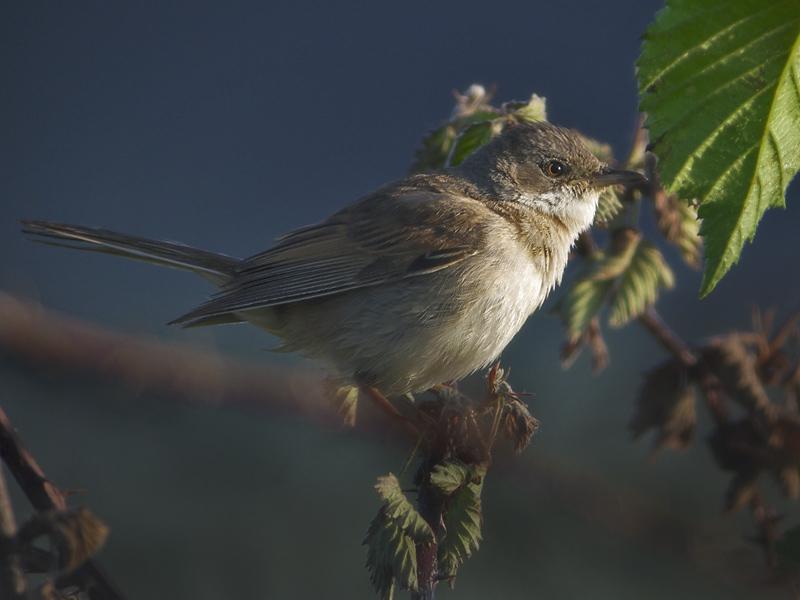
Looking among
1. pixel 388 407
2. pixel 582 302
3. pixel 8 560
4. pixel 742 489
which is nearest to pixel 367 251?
pixel 388 407

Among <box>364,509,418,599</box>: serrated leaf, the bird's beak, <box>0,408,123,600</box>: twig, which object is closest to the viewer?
<box>0,408,123,600</box>: twig

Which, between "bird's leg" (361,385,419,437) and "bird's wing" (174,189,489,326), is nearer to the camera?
"bird's leg" (361,385,419,437)

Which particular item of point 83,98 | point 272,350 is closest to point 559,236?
point 272,350

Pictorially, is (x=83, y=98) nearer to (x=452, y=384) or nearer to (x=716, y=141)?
(x=452, y=384)

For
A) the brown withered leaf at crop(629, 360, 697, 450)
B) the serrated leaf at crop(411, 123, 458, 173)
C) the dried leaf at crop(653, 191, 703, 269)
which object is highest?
the serrated leaf at crop(411, 123, 458, 173)

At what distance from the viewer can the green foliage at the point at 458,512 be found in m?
1.94

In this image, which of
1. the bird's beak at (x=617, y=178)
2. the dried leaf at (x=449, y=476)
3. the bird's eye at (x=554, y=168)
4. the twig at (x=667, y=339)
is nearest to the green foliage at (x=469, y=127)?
the bird's beak at (x=617, y=178)

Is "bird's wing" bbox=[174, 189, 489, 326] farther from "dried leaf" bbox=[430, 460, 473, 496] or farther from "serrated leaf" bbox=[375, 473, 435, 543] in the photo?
"serrated leaf" bbox=[375, 473, 435, 543]

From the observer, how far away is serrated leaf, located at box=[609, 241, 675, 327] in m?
2.74

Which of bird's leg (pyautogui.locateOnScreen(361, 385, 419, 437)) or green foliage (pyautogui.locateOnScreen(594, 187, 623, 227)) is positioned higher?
Result: green foliage (pyautogui.locateOnScreen(594, 187, 623, 227))

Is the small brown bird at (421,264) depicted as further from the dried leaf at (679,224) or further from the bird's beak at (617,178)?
the dried leaf at (679,224)

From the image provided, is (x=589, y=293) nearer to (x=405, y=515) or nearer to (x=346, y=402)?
(x=346, y=402)

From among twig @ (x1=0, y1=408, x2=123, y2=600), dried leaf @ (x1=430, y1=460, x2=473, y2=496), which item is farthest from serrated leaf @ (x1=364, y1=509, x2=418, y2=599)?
twig @ (x1=0, y1=408, x2=123, y2=600)

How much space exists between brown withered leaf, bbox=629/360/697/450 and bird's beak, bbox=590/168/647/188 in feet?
1.67
